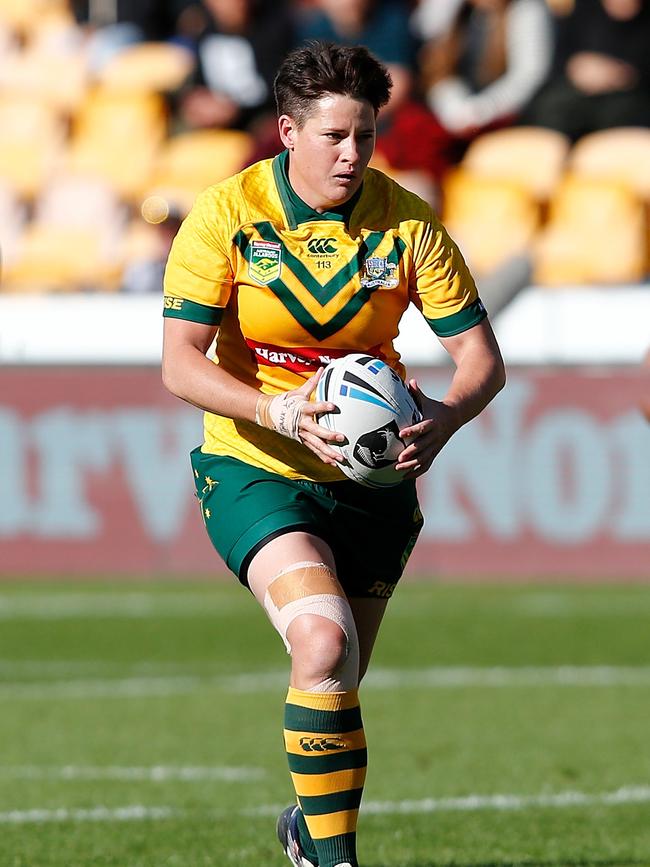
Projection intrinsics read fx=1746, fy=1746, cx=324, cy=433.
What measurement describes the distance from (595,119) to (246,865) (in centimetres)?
1084

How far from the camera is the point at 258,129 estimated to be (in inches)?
623

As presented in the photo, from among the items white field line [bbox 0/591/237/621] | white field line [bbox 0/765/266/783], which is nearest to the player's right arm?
white field line [bbox 0/765/266/783]

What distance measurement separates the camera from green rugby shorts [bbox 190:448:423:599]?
16.0ft

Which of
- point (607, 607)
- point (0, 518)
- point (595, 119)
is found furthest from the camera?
point (595, 119)

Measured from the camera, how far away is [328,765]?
183 inches

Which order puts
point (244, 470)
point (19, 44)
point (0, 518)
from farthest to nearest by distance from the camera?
point (19, 44)
point (0, 518)
point (244, 470)

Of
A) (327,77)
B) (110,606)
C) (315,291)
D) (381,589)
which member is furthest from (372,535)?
(110,606)

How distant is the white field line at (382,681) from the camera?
9117 mm

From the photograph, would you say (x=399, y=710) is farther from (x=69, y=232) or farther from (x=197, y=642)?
(x=69, y=232)

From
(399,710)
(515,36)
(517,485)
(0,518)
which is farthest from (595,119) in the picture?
(399,710)

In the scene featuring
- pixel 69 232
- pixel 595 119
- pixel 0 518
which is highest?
pixel 595 119

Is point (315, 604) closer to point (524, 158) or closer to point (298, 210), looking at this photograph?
point (298, 210)

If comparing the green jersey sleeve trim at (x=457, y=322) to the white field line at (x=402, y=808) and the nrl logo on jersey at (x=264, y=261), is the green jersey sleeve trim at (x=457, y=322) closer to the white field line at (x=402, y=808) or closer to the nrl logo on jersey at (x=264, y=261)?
the nrl logo on jersey at (x=264, y=261)

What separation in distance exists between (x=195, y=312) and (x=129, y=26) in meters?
13.1
